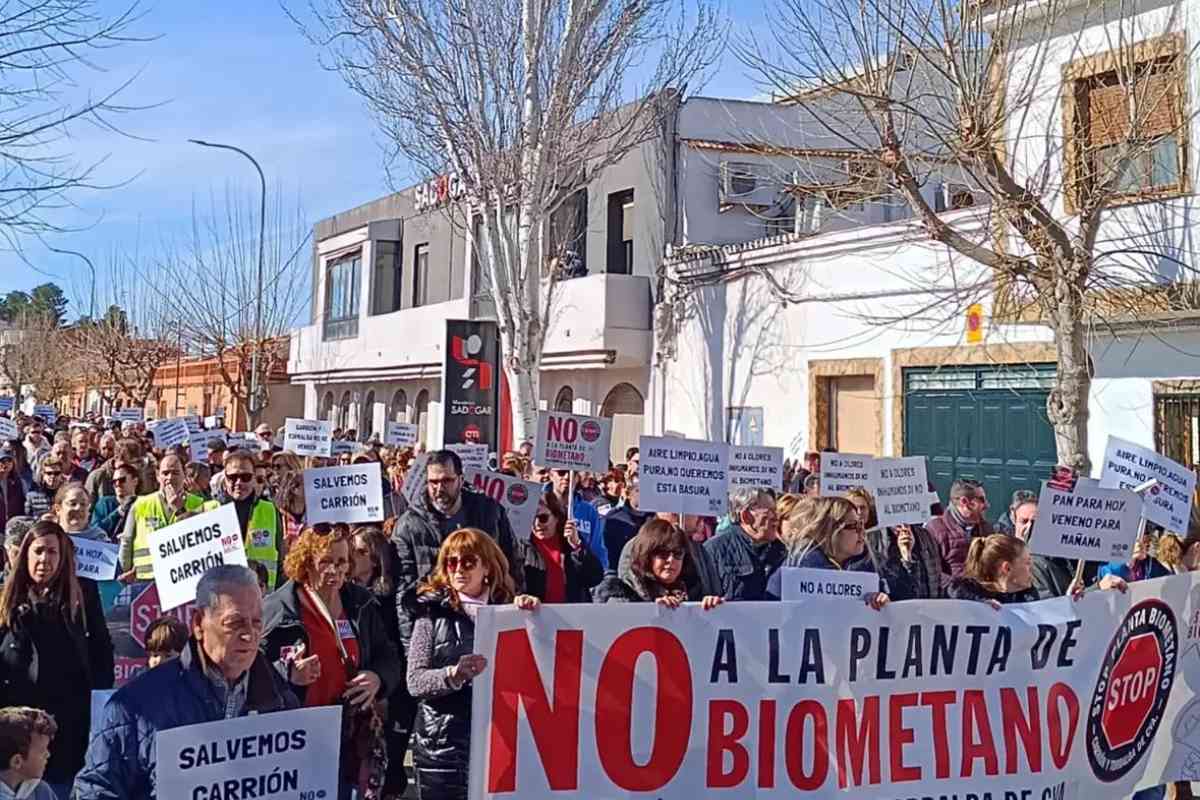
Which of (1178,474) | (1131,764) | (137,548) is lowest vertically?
(1131,764)

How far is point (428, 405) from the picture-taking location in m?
30.1

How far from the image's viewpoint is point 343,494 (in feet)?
25.0

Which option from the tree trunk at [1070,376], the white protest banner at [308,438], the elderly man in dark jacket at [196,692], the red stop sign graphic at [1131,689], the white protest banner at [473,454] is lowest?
the red stop sign graphic at [1131,689]

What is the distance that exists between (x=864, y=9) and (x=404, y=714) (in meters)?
9.39

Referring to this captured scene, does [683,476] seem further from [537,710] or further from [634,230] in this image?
[634,230]

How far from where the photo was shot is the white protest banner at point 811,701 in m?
4.75

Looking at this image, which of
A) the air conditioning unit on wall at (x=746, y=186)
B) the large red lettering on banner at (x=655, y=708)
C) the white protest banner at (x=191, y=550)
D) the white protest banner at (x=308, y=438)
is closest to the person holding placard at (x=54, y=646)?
the white protest banner at (x=191, y=550)

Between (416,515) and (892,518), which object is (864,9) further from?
(416,515)

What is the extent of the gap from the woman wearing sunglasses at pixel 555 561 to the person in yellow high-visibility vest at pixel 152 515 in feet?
7.25

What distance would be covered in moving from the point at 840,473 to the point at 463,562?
17.7 ft

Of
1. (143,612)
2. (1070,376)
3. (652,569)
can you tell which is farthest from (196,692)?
(1070,376)

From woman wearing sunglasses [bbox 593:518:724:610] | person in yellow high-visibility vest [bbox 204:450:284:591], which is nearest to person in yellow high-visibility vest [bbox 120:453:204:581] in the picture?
person in yellow high-visibility vest [bbox 204:450:284:591]

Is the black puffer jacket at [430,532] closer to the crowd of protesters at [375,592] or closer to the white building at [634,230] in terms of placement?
the crowd of protesters at [375,592]

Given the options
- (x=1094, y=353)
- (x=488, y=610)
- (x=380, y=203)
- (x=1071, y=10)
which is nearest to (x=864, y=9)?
(x=1071, y=10)
